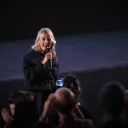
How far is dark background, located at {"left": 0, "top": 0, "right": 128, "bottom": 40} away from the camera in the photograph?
9555 millimetres

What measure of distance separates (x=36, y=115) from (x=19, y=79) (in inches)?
144

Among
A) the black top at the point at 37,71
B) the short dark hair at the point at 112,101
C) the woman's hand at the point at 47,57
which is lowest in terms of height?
the black top at the point at 37,71

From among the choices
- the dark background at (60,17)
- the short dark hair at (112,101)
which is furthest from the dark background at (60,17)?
the short dark hair at (112,101)

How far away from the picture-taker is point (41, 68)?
4.86 meters

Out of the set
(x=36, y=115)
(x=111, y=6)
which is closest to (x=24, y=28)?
(x=111, y=6)

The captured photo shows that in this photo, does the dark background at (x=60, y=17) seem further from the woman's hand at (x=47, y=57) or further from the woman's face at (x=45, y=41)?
the woman's hand at (x=47, y=57)

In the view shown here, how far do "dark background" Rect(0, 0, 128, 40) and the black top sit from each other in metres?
4.73

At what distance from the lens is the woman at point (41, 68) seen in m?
4.89

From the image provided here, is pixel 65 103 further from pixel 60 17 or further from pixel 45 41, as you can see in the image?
pixel 60 17

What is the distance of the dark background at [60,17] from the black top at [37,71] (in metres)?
4.73

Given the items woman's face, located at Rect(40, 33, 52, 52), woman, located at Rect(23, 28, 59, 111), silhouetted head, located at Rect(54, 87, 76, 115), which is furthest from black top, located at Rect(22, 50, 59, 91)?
silhouetted head, located at Rect(54, 87, 76, 115)

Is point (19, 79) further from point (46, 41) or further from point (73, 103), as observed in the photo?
point (73, 103)

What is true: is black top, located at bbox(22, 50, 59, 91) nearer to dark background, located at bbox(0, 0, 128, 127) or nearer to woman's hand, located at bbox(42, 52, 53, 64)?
woman's hand, located at bbox(42, 52, 53, 64)

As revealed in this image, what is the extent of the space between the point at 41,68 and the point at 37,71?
0.06 meters
